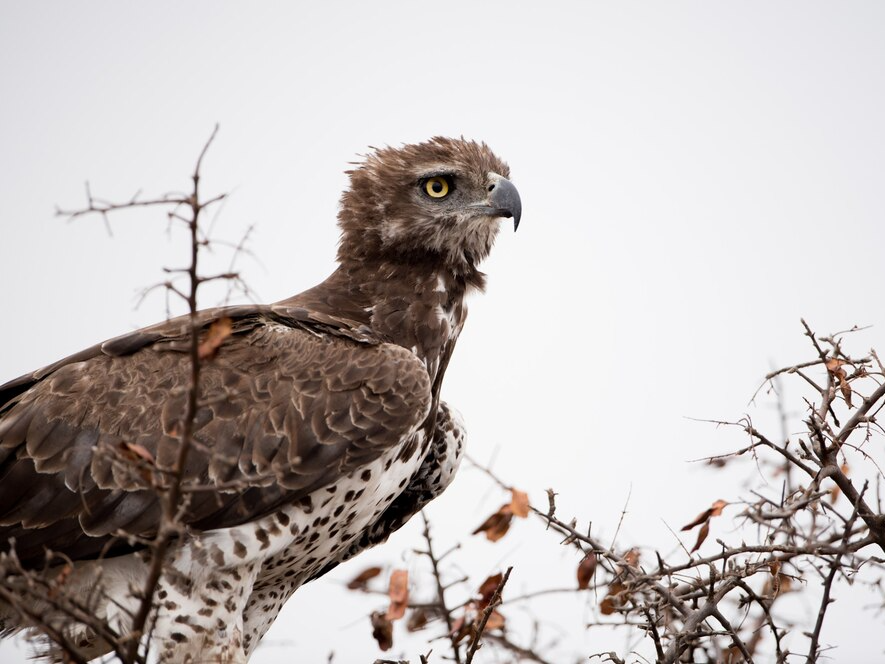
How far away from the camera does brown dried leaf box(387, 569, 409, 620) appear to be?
4066 mm

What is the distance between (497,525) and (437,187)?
9.21 feet

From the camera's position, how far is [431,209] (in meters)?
6.14

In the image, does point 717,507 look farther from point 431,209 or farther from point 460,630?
point 431,209

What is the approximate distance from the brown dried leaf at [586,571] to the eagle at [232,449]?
49.8 inches

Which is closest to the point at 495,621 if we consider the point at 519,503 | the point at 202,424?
the point at 519,503

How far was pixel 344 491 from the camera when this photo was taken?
502 cm

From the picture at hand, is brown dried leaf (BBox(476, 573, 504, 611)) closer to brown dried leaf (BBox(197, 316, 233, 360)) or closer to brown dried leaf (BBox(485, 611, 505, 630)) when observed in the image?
brown dried leaf (BBox(485, 611, 505, 630))

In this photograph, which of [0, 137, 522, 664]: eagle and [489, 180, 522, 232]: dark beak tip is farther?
[489, 180, 522, 232]: dark beak tip

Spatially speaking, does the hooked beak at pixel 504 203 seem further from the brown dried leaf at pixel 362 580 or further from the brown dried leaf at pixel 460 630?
the brown dried leaf at pixel 460 630

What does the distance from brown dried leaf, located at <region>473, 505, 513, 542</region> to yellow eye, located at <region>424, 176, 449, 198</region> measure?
8.87 ft

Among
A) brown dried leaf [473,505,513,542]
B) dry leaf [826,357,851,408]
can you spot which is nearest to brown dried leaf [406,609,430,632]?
brown dried leaf [473,505,513,542]

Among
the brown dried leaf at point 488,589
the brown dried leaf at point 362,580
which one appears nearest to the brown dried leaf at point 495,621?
the brown dried leaf at point 488,589

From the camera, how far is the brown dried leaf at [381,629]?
4434 mm

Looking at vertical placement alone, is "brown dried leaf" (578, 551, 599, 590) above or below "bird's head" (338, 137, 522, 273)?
below
